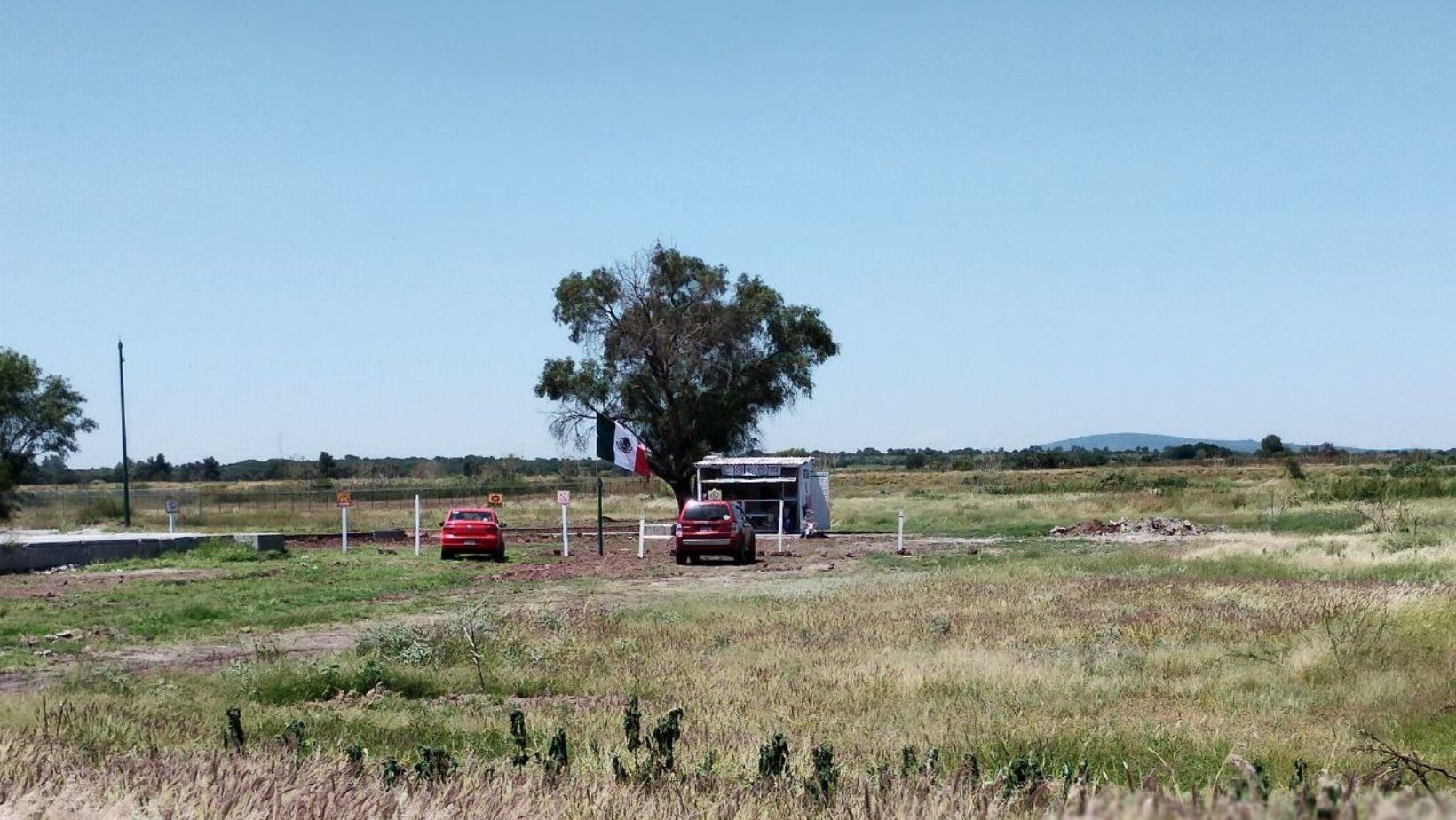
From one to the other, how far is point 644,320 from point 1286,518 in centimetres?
2879

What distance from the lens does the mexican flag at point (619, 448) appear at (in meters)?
42.9

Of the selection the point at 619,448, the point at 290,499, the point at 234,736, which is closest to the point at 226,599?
the point at 234,736

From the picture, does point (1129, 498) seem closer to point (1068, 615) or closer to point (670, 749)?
point (1068, 615)

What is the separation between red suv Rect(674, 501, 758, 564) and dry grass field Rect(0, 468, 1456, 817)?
17.3 ft

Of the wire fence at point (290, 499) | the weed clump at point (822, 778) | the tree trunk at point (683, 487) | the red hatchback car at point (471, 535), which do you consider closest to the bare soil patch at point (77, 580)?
the red hatchback car at point (471, 535)

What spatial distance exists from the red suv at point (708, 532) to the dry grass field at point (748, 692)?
5270 millimetres

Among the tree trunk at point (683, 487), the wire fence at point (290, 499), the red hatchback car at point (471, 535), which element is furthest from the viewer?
the wire fence at point (290, 499)

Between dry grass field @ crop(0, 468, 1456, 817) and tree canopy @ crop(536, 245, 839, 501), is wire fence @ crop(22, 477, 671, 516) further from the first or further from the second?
dry grass field @ crop(0, 468, 1456, 817)

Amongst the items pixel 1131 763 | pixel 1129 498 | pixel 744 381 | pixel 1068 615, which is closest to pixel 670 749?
pixel 1131 763

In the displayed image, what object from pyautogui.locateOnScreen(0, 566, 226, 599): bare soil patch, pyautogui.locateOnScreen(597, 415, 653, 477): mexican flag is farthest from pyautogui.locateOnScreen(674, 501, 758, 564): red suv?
pyautogui.locateOnScreen(0, 566, 226, 599): bare soil patch

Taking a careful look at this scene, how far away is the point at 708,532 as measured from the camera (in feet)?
118

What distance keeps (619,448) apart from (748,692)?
31215 mm

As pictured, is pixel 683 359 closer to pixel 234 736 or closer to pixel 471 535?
pixel 471 535

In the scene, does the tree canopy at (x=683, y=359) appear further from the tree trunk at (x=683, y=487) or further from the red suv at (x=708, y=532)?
the red suv at (x=708, y=532)
